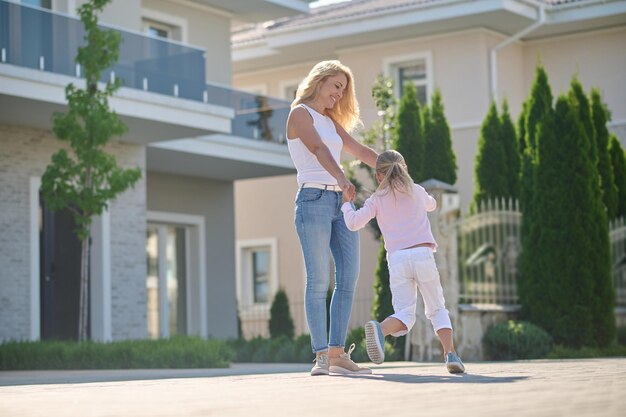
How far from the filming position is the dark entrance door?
20.2 metres

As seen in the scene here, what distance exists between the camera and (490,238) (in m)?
17.6

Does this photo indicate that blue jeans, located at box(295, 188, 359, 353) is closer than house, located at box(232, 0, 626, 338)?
Yes

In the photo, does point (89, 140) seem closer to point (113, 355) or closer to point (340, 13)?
point (113, 355)

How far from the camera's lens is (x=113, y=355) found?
1447cm

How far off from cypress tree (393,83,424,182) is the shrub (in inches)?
122

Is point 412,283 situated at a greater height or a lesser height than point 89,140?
lesser

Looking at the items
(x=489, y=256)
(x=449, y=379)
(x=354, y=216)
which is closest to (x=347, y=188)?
(x=354, y=216)

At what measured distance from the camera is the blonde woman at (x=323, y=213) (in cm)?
797

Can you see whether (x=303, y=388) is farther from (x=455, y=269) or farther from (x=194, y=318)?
(x=194, y=318)

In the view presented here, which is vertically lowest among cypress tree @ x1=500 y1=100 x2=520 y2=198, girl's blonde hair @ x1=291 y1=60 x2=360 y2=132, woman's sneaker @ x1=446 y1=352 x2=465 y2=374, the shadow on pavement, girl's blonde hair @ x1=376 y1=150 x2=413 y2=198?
the shadow on pavement

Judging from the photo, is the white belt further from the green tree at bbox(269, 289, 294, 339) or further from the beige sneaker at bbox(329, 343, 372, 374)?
the green tree at bbox(269, 289, 294, 339)

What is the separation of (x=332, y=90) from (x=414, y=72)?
2086cm

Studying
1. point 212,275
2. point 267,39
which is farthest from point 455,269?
point 267,39

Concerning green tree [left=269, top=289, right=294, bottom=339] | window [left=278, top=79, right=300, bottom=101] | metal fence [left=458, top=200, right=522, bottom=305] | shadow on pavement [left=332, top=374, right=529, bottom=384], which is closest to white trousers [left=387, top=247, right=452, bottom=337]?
shadow on pavement [left=332, top=374, right=529, bottom=384]
